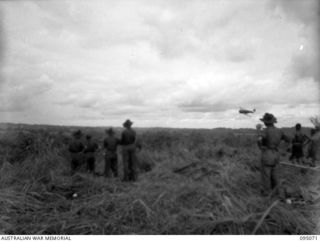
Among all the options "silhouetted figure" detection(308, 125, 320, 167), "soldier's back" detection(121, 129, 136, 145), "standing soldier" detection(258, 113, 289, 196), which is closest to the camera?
"standing soldier" detection(258, 113, 289, 196)

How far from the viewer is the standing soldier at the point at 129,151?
6547 mm

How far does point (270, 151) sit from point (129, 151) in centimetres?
398

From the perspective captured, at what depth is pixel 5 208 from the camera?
423 cm

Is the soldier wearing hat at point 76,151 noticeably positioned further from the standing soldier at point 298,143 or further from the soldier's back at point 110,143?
the standing soldier at point 298,143

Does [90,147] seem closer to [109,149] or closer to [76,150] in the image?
[76,150]

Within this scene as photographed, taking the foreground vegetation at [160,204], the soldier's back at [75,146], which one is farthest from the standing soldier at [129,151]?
the soldier's back at [75,146]

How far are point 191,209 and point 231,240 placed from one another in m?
0.85

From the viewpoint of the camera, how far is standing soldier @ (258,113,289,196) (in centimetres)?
454

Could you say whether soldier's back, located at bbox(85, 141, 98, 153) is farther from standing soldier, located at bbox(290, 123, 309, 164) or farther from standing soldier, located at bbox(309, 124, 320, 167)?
standing soldier, located at bbox(309, 124, 320, 167)

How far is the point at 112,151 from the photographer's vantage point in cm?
695

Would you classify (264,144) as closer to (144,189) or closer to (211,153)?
(144,189)

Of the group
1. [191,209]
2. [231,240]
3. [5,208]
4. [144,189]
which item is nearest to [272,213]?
[231,240]

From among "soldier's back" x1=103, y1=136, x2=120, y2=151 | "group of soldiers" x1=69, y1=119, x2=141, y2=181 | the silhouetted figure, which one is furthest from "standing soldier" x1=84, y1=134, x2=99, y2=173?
the silhouetted figure

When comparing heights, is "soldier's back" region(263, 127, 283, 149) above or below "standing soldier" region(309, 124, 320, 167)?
above
